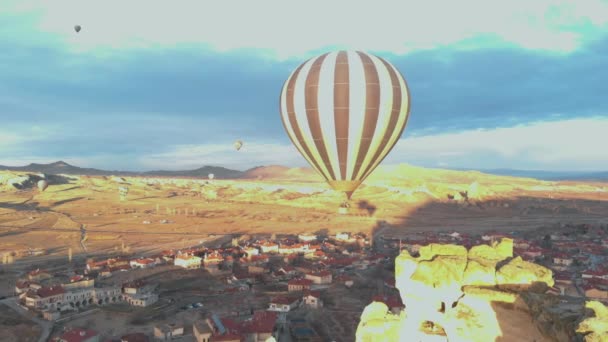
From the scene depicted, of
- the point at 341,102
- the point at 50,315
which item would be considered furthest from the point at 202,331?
the point at 341,102

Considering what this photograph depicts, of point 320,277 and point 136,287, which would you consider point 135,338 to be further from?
point 320,277

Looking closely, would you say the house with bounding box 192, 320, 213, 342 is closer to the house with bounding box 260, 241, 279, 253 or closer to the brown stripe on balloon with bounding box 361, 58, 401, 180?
the brown stripe on balloon with bounding box 361, 58, 401, 180

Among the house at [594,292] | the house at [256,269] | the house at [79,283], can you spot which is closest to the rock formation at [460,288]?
the house at [594,292]

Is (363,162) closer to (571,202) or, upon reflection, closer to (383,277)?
(383,277)

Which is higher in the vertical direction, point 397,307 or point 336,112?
point 336,112

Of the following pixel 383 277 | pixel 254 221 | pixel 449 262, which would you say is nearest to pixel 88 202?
pixel 254 221

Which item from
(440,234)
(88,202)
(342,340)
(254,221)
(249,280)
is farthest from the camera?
(88,202)
